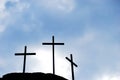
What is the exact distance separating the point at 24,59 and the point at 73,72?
4911 mm

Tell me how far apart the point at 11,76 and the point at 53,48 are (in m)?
6.83

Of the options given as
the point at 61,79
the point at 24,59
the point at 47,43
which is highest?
the point at 47,43

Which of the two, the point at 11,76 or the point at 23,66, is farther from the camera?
the point at 23,66

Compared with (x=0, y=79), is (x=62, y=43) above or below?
above

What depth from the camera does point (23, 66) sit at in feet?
69.4

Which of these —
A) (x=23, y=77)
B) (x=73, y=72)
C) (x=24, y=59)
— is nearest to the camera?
(x=23, y=77)

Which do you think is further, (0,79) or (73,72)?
(73,72)

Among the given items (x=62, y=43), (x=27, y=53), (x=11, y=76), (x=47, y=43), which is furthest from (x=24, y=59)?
(x=11, y=76)

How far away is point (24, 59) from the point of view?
72.1ft

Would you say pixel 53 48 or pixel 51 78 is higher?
pixel 53 48

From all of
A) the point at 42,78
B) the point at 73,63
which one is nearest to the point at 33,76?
the point at 42,78

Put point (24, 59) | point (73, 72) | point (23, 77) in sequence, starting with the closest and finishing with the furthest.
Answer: point (23, 77) → point (73, 72) → point (24, 59)

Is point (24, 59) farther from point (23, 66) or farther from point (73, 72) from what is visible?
point (73, 72)

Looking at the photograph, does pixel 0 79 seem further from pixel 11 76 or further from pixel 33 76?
pixel 33 76
